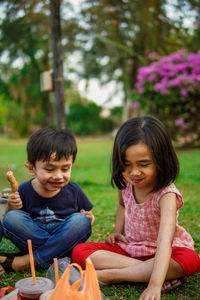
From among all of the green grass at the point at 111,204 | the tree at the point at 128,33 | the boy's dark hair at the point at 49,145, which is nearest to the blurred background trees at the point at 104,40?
the tree at the point at 128,33

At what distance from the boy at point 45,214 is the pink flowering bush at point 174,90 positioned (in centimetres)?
549

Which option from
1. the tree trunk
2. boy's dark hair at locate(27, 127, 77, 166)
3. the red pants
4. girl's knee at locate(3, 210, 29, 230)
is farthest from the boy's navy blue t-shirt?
the tree trunk

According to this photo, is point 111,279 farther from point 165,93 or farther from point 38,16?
point 38,16

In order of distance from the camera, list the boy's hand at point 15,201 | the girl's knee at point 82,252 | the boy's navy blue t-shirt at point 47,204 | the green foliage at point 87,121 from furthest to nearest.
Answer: the green foliage at point 87,121 → the boy's navy blue t-shirt at point 47,204 → the boy's hand at point 15,201 → the girl's knee at point 82,252

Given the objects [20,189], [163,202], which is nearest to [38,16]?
[20,189]

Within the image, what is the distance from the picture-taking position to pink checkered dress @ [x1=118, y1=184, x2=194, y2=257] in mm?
1907

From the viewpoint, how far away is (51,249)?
6.75 ft

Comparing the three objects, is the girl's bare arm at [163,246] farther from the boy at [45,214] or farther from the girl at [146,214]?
the boy at [45,214]

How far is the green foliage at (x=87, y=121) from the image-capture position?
18000 millimetres

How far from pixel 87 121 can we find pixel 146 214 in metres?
16.8

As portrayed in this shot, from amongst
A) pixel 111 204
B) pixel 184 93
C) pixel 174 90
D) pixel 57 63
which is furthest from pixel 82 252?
pixel 174 90

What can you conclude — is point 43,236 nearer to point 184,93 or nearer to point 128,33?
point 184,93

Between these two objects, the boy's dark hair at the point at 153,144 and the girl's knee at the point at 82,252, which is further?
the girl's knee at the point at 82,252

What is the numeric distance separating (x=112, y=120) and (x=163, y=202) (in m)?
16.8
